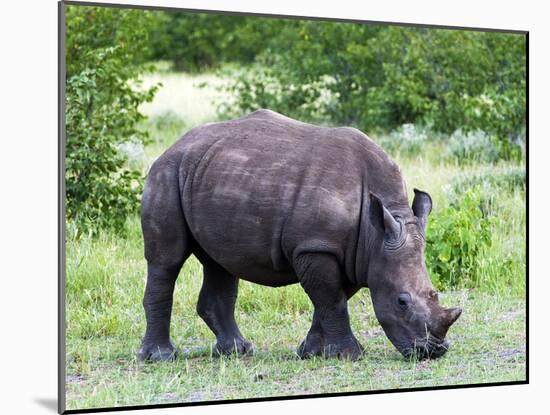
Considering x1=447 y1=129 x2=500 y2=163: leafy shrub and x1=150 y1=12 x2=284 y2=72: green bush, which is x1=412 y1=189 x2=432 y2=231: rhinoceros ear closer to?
x1=447 y1=129 x2=500 y2=163: leafy shrub

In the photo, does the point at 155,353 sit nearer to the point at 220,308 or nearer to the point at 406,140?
the point at 220,308

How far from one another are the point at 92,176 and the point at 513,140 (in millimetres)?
5857

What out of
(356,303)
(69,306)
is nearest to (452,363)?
(356,303)

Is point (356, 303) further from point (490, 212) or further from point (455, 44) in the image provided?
point (455, 44)

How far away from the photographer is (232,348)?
9.81 metres

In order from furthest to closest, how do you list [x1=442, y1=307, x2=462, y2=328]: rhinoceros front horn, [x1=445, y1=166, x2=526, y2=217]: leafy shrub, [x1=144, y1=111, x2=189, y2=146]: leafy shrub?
1. [x1=144, y1=111, x2=189, y2=146]: leafy shrub
2. [x1=445, y1=166, x2=526, y2=217]: leafy shrub
3. [x1=442, y1=307, x2=462, y2=328]: rhinoceros front horn

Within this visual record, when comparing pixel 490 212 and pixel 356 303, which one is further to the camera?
pixel 490 212

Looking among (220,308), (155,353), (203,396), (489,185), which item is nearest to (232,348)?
(220,308)

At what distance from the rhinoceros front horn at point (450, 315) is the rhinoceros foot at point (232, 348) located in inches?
64.1

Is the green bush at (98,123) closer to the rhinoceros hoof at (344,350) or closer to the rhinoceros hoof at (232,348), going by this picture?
the rhinoceros hoof at (232,348)

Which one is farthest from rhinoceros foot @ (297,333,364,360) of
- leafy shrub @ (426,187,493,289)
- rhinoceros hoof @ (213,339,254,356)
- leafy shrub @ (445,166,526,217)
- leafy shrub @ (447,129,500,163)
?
leafy shrub @ (447,129,500,163)

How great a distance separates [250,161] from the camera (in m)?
9.31

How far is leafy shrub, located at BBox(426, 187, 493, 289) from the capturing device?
1173 cm

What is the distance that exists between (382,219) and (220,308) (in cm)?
162
